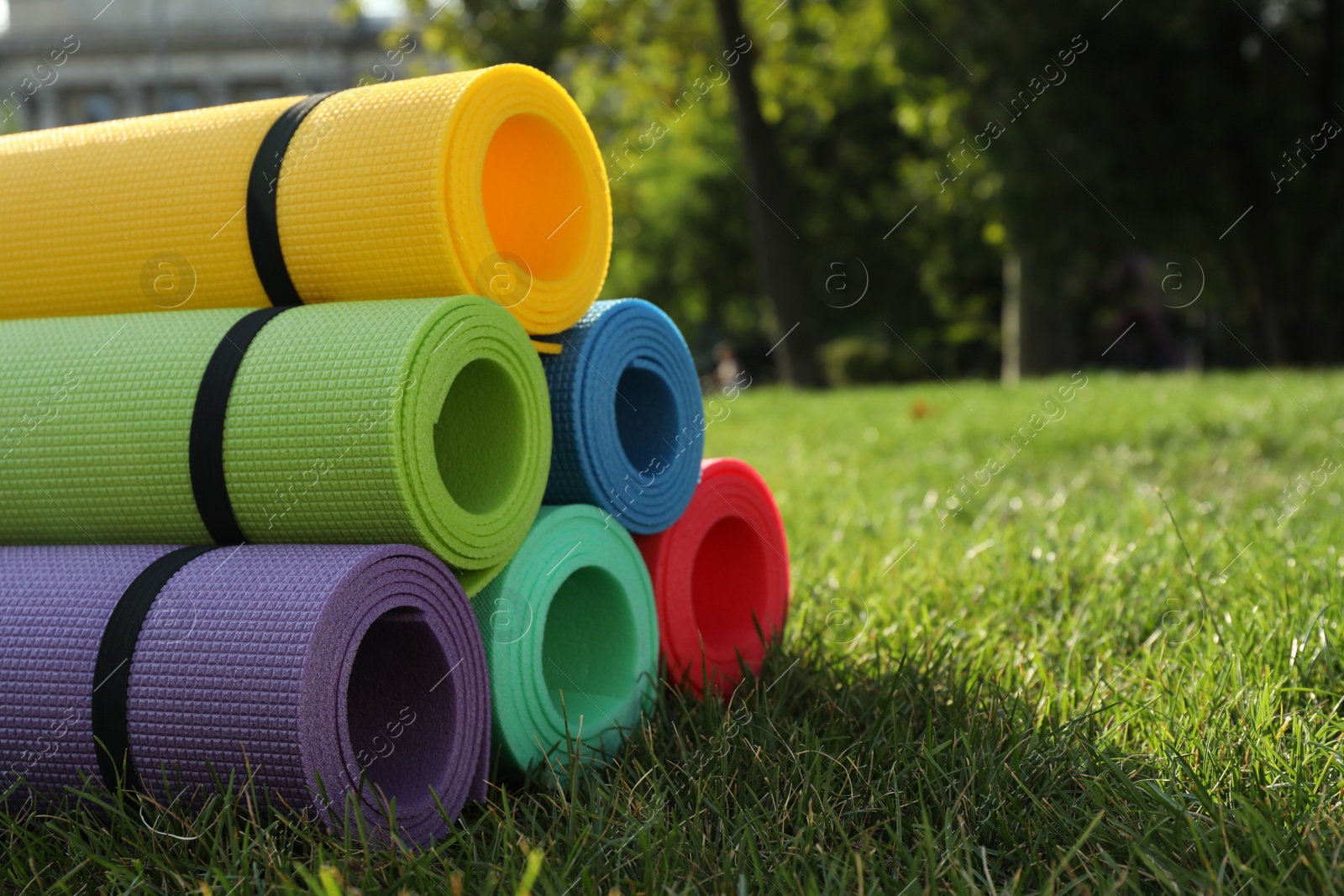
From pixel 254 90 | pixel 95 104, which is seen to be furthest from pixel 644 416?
pixel 95 104

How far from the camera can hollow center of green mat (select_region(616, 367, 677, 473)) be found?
9.84 feet

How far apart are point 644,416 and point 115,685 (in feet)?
4.84

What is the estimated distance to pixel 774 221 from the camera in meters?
14.6

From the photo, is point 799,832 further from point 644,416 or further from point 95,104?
point 95,104

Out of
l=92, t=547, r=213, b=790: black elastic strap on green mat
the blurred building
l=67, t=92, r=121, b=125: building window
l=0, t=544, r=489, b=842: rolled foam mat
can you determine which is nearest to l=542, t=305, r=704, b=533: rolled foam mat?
l=0, t=544, r=489, b=842: rolled foam mat

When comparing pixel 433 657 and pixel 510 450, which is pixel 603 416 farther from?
pixel 433 657

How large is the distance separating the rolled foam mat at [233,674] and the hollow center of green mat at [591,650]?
0.39m

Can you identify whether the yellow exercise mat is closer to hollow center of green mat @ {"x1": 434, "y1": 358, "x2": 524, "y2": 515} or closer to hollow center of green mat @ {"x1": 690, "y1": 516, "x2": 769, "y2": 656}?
hollow center of green mat @ {"x1": 434, "y1": 358, "x2": 524, "y2": 515}

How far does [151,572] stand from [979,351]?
1305 inches

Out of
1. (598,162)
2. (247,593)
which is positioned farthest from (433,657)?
(598,162)

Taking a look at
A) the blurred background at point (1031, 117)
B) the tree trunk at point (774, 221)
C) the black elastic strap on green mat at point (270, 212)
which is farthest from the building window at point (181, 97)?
the black elastic strap on green mat at point (270, 212)

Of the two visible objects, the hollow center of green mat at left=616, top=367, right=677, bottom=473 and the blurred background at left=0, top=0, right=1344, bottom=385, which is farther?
the blurred background at left=0, top=0, right=1344, bottom=385

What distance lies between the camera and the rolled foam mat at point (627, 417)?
8.62 feet

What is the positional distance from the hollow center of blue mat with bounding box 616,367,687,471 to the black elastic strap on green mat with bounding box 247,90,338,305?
2.99 ft
